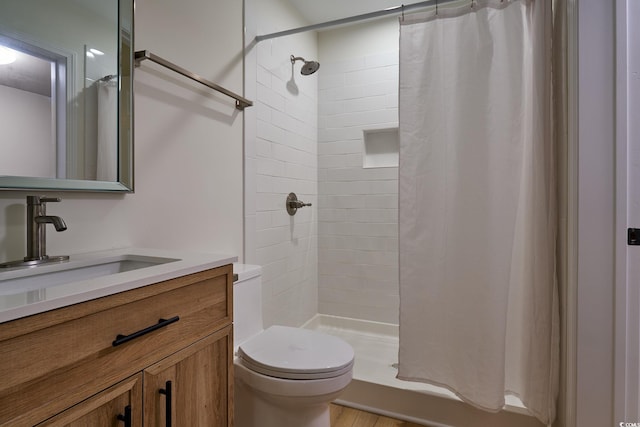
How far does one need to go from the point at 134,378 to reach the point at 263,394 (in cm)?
68

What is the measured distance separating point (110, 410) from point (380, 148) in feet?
7.81

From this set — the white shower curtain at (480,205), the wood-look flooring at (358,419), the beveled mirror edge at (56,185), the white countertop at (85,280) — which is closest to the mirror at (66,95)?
the beveled mirror edge at (56,185)

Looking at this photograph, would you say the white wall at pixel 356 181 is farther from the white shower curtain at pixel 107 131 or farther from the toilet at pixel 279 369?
the white shower curtain at pixel 107 131

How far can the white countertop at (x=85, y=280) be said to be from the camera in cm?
57

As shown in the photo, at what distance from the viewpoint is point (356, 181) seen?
2.71 m

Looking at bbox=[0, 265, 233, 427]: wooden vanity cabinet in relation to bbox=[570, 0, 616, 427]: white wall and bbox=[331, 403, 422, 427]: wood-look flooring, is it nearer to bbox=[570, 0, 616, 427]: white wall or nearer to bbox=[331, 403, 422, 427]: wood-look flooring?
bbox=[331, 403, 422, 427]: wood-look flooring

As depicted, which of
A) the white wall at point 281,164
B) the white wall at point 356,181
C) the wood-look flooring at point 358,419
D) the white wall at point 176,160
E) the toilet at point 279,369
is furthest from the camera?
the white wall at point 356,181

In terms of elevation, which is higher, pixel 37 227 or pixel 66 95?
pixel 66 95

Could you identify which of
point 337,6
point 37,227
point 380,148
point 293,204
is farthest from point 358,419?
point 337,6

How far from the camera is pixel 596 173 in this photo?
1.27m

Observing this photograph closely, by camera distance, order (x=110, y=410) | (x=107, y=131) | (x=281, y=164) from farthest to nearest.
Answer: (x=281, y=164)
(x=107, y=131)
(x=110, y=410)

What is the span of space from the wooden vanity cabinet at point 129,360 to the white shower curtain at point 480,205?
3.21 ft

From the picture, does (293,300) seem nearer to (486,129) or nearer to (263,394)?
(263,394)

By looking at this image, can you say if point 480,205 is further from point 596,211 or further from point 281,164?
point 281,164
